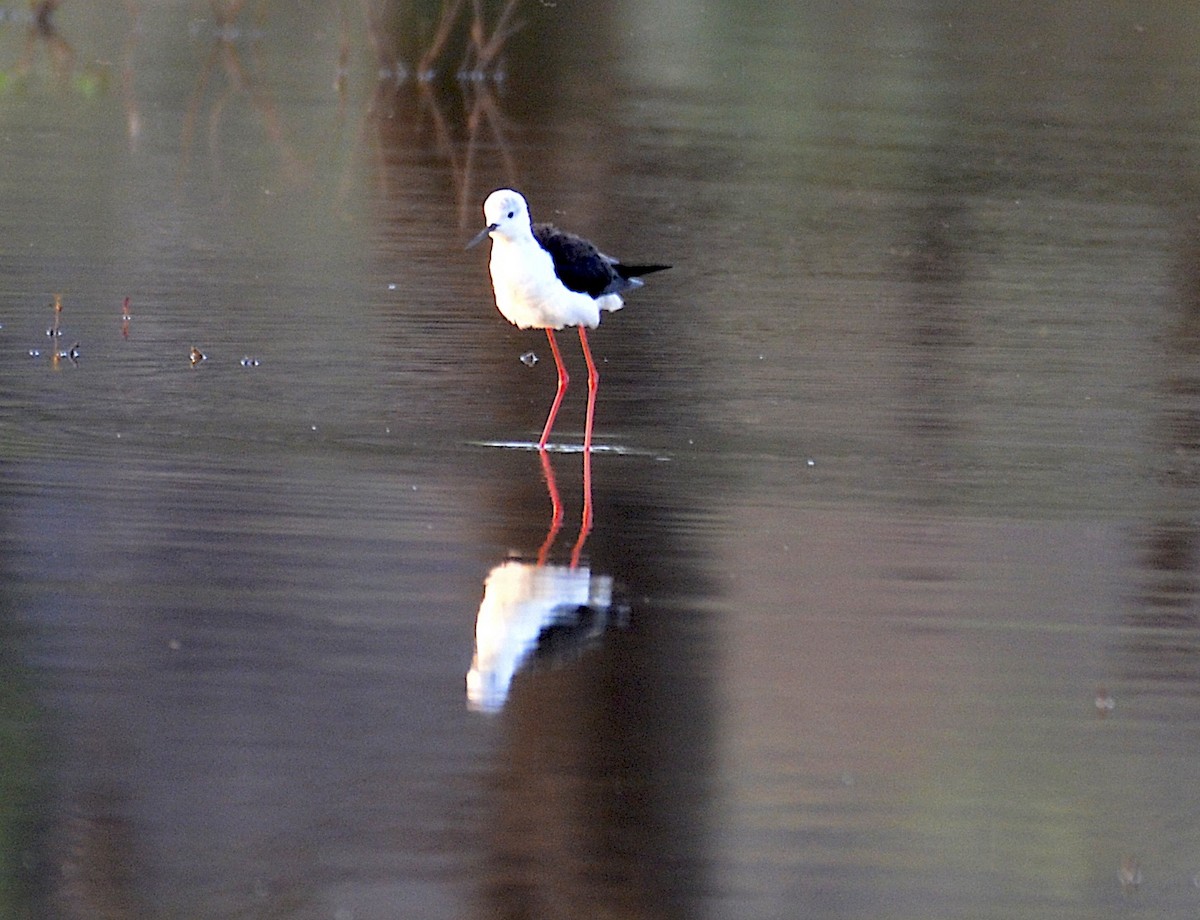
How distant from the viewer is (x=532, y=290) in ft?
34.1

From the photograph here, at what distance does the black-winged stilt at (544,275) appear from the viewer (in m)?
10.2

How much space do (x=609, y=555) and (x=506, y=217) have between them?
219 cm

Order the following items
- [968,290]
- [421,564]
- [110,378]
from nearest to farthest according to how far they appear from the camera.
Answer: [421,564] < [110,378] < [968,290]

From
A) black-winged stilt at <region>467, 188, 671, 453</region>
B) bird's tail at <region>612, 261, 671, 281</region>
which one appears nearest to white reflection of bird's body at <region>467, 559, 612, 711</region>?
black-winged stilt at <region>467, 188, 671, 453</region>

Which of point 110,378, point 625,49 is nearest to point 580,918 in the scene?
point 110,378

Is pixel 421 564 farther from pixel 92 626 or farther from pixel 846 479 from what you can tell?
pixel 846 479

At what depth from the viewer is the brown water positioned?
229 inches

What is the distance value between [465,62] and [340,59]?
5.13 feet

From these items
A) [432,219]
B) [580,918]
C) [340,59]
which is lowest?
[580,918]

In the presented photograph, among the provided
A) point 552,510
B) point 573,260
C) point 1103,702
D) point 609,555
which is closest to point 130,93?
point 573,260

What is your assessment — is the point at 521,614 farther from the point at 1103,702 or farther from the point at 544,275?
the point at 544,275

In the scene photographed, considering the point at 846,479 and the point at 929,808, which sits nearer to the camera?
the point at 929,808

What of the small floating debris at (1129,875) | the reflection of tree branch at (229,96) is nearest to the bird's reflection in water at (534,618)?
the small floating debris at (1129,875)

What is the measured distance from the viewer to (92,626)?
7.37m
